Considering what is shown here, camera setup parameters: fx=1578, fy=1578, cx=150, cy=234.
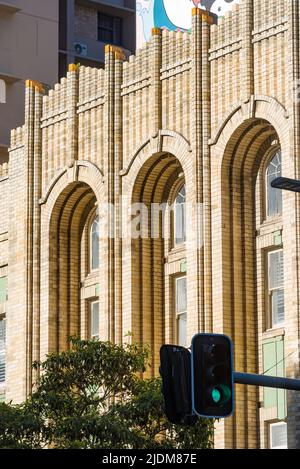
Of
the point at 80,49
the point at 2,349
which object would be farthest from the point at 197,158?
the point at 80,49

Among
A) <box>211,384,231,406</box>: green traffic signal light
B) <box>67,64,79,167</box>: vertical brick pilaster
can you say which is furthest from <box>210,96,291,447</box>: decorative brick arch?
<box>211,384,231,406</box>: green traffic signal light

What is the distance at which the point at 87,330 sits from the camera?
4459 centimetres

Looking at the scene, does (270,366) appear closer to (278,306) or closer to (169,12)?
(278,306)

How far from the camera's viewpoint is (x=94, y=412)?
110 feet

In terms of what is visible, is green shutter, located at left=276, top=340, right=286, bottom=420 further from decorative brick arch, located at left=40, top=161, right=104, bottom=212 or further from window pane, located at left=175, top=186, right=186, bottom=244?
decorative brick arch, located at left=40, top=161, right=104, bottom=212

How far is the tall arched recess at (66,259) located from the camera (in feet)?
147

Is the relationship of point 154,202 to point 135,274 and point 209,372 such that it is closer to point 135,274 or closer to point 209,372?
point 135,274

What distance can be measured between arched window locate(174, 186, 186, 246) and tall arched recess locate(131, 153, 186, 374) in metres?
0.24

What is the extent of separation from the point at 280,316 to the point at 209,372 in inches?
815

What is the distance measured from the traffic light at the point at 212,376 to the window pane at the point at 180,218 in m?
23.8

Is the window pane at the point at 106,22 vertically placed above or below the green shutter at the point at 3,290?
above

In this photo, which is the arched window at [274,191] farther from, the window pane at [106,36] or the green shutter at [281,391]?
the window pane at [106,36]

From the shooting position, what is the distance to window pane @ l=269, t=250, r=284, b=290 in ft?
125

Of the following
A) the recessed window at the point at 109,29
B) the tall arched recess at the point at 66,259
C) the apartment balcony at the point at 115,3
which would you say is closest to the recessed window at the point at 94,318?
the tall arched recess at the point at 66,259
